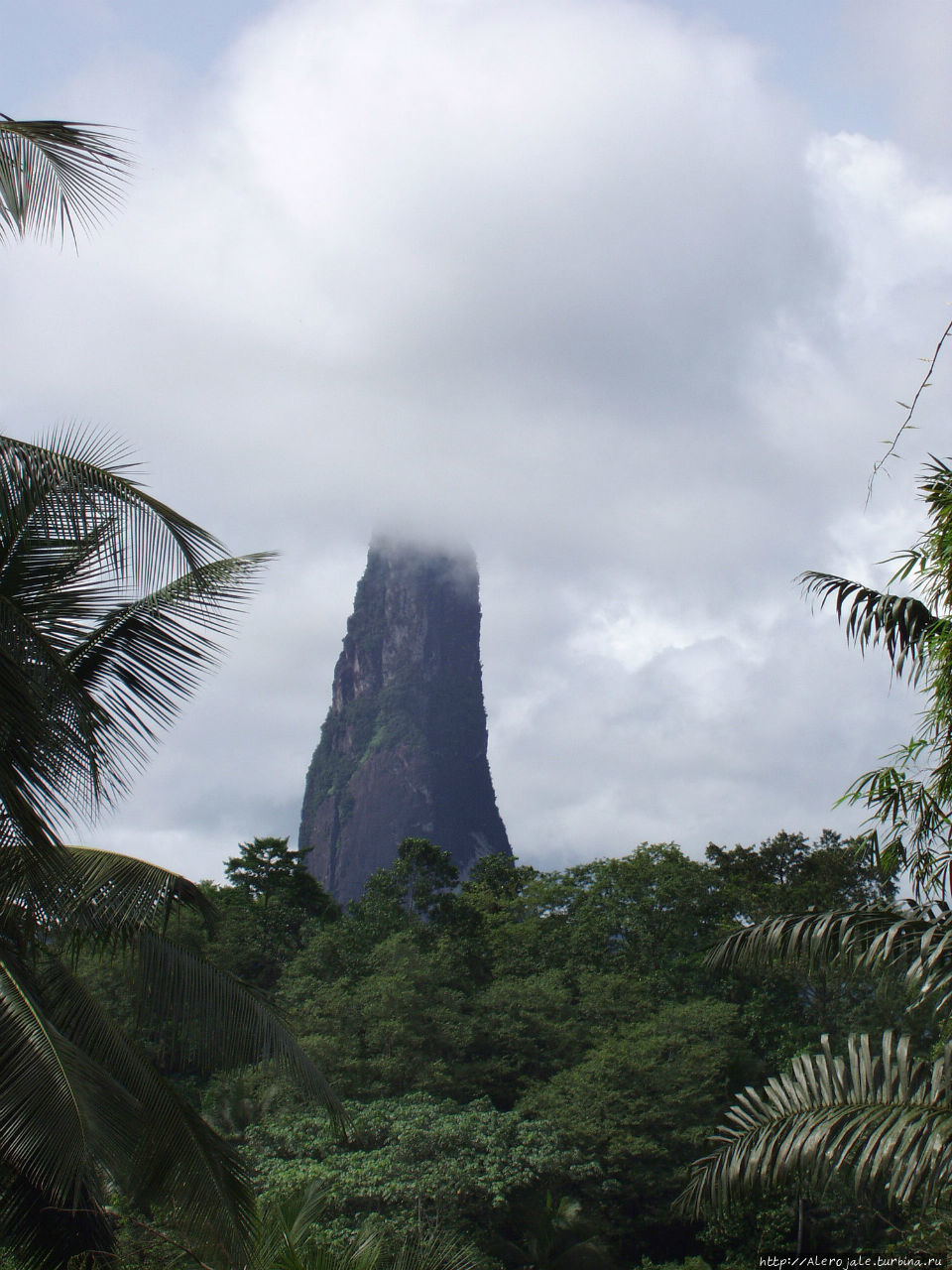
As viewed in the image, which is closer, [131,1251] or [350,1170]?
[131,1251]

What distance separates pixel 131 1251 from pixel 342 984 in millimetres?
16518

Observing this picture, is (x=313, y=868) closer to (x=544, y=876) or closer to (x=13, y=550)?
(x=544, y=876)

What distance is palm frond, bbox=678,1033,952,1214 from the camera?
4.57 meters

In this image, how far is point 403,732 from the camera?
320 ft

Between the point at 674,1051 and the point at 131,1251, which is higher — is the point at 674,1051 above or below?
above

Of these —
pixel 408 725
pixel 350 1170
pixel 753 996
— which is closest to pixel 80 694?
pixel 350 1170

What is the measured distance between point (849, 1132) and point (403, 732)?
93126 millimetres

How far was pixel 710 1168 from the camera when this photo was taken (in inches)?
210

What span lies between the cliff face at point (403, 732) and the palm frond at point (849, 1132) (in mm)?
88278

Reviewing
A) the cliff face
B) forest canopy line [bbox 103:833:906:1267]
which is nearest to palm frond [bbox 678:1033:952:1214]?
forest canopy line [bbox 103:833:906:1267]

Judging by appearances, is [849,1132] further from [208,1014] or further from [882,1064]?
[208,1014]

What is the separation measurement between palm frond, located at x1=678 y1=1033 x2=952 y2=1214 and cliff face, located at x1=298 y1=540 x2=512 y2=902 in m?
88.3

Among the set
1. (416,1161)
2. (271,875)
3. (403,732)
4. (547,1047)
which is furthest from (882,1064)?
(403,732)

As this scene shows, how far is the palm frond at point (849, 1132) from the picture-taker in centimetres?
457
